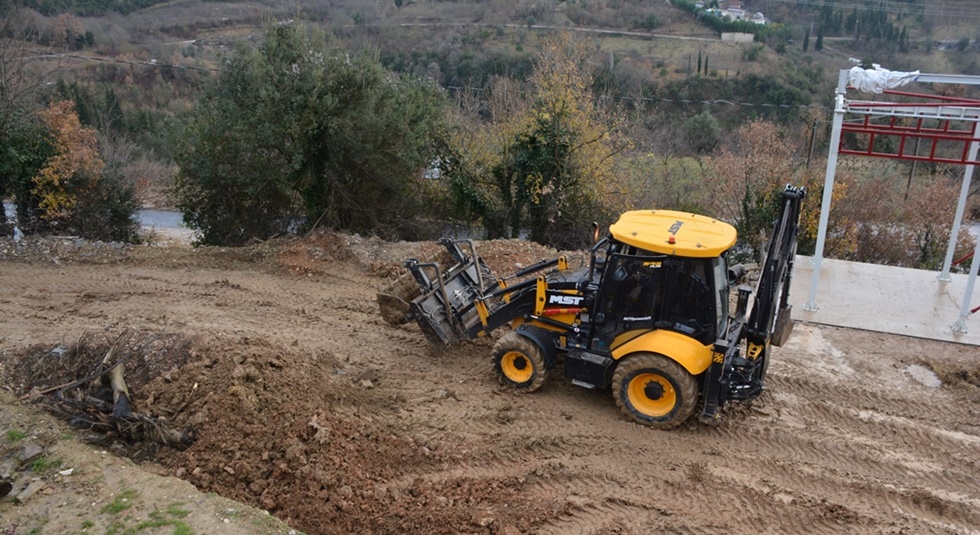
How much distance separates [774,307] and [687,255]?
1.20 m

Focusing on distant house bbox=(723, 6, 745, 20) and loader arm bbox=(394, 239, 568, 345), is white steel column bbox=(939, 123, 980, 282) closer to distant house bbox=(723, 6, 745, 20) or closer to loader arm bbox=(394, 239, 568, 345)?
loader arm bbox=(394, 239, 568, 345)

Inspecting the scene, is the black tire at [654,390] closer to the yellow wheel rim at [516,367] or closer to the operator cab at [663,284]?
the operator cab at [663,284]

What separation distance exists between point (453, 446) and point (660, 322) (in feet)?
8.53

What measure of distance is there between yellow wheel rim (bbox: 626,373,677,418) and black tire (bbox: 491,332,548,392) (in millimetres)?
1073

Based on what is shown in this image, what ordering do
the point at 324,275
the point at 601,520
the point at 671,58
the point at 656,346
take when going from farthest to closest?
the point at 671,58, the point at 324,275, the point at 656,346, the point at 601,520

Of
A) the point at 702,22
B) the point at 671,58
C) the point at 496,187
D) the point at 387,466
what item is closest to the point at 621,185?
the point at 496,187

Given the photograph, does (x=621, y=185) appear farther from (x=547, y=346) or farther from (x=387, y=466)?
(x=387, y=466)

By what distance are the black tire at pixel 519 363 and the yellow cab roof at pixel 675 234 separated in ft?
5.57

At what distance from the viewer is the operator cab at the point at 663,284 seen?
22.0 feet

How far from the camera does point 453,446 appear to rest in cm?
684

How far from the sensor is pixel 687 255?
261 inches

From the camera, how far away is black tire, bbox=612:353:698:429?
22.3ft

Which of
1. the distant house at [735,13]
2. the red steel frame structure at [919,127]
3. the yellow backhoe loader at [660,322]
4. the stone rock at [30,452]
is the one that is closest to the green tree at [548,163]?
the red steel frame structure at [919,127]

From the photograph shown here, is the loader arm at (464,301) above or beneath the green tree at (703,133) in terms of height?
above
